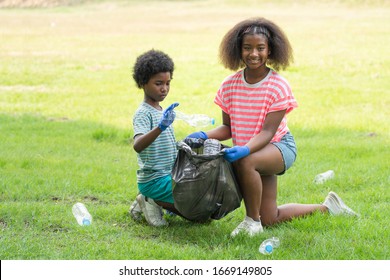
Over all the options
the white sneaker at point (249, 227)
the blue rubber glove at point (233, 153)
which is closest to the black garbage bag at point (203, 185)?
the blue rubber glove at point (233, 153)

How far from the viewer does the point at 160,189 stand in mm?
5680

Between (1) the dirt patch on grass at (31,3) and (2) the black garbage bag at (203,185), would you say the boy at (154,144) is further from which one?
(1) the dirt patch on grass at (31,3)

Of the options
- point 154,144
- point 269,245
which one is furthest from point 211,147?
point 269,245

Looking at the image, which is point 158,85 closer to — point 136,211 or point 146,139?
point 146,139

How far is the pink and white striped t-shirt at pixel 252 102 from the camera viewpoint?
545cm

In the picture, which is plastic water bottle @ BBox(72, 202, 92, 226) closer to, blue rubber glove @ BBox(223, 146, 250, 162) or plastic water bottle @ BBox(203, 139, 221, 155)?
plastic water bottle @ BBox(203, 139, 221, 155)

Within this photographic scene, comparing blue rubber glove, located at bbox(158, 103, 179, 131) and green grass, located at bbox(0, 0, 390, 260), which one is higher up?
blue rubber glove, located at bbox(158, 103, 179, 131)

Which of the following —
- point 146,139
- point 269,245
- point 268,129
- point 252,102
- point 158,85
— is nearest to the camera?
point 269,245

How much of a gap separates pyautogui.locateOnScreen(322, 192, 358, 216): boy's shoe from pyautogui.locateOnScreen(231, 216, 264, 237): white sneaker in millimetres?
749

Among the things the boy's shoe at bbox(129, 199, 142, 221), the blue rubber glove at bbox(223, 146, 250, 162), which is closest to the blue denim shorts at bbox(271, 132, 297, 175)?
the blue rubber glove at bbox(223, 146, 250, 162)

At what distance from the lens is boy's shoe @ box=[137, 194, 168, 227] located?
224 inches

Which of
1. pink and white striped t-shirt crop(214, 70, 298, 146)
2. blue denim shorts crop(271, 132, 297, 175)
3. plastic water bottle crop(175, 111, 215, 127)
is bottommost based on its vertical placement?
blue denim shorts crop(271, 132, 297, 175)

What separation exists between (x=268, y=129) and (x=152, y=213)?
119cm

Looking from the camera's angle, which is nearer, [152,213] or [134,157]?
[152,213]
